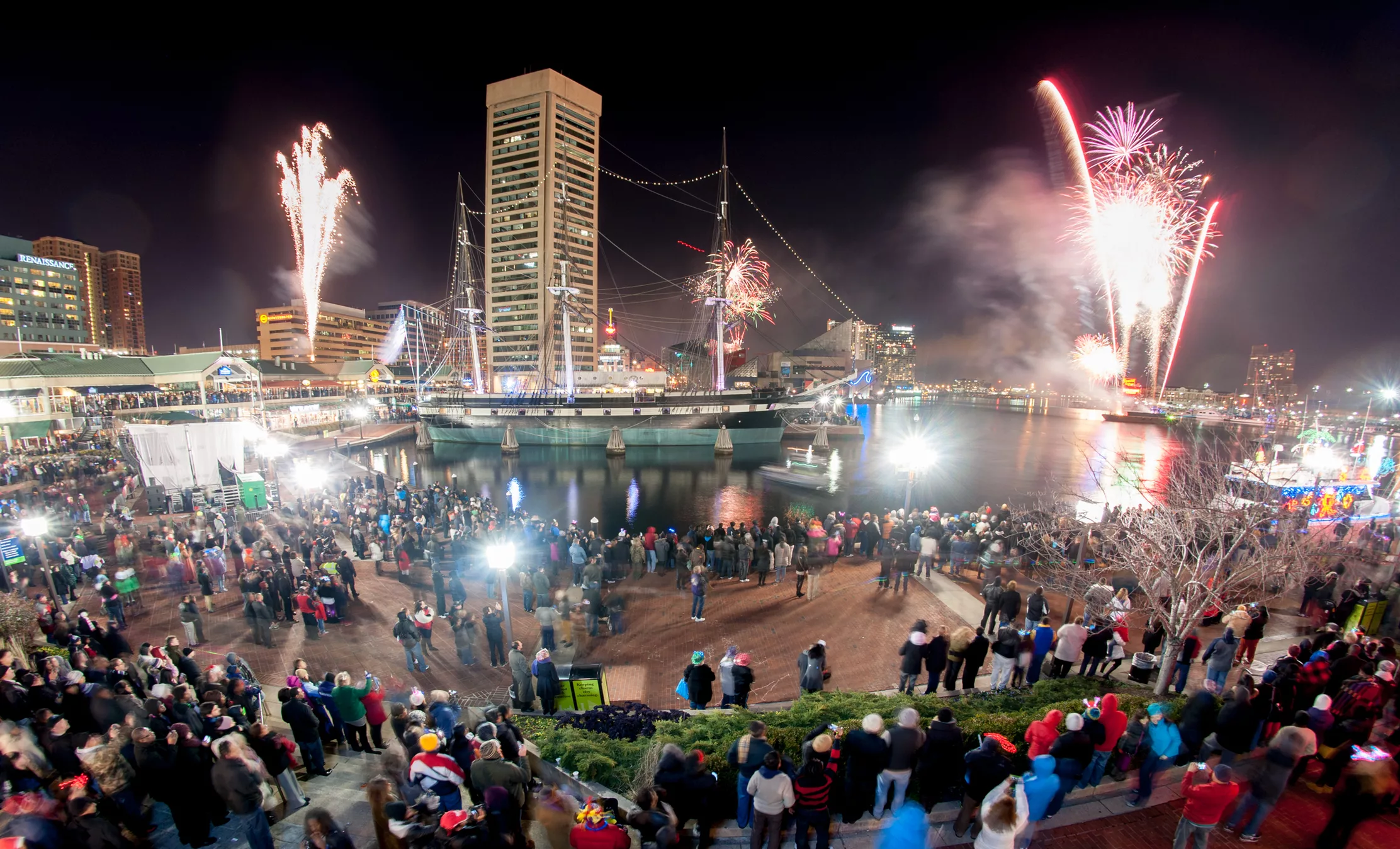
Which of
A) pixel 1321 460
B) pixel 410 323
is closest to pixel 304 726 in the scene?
pixel 1321 460

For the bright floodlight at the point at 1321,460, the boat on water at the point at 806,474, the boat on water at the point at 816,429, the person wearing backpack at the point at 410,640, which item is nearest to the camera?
the person wearing backpack at the point at 410,640

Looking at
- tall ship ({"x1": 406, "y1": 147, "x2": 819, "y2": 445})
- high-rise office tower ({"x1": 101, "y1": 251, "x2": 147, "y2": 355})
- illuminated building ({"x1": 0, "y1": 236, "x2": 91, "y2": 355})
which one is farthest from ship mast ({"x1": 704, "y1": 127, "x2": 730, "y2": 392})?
high-rise office tower ({"x1": 101, "y1": 251, "x2": 147, "y2": 355})

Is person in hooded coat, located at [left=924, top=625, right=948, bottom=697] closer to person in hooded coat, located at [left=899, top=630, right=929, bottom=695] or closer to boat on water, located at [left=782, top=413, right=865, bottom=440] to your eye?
person in hooded coat, located at [left=899, top=630, right=929, bottom=695]

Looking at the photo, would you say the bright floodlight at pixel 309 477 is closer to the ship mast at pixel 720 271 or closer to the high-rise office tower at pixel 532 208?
the ship mast at pixel 720 271

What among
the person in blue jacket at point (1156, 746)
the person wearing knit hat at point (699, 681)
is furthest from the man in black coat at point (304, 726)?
the person in blue jacket at point (1156, 746)

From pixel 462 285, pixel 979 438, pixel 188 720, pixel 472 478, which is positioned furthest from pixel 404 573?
pixel 979 438
